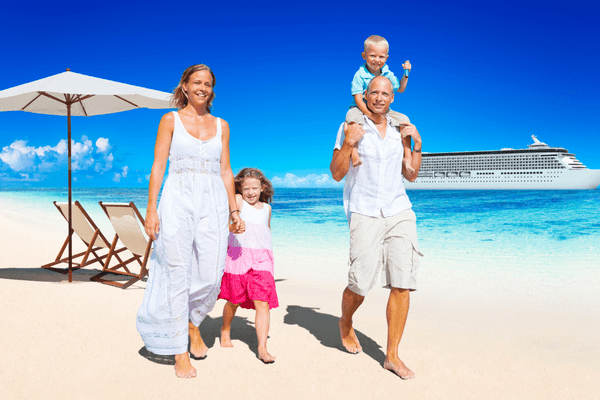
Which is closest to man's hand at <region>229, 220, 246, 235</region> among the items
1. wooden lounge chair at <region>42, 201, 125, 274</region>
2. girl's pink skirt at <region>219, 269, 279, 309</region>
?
girl's pink skirt at <region>219, 269, 279, 309</region>

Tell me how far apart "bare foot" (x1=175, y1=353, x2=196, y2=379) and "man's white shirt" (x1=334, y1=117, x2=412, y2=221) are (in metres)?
1.33

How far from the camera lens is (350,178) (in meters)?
2.76

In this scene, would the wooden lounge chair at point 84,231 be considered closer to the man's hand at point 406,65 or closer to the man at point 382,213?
the man at point 382,213

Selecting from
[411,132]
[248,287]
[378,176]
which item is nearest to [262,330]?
A: [248,287]

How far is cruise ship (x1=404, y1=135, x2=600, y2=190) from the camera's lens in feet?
205

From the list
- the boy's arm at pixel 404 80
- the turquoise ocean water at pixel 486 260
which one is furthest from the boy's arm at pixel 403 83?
the turquoise ocean water at pixel 486 260

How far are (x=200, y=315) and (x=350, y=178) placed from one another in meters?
1.30

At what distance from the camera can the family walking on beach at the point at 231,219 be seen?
2443 millimetres

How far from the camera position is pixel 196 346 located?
9.11ft

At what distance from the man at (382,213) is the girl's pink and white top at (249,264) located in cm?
59

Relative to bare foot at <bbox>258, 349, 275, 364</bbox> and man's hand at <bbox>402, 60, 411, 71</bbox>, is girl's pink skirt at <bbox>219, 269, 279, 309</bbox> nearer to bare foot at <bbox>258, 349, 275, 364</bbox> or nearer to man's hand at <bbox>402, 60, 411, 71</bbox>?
bare foot at <bbox>258, 349, 275, 364</bbox>

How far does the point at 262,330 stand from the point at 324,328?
0.88m

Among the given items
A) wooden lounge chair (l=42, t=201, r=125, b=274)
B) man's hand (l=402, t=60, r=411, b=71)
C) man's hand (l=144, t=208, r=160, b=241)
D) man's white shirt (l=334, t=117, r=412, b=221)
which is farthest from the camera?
wooden lounge chair (l=42, t=201, r=125, b=274)

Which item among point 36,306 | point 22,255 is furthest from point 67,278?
point 22,255
